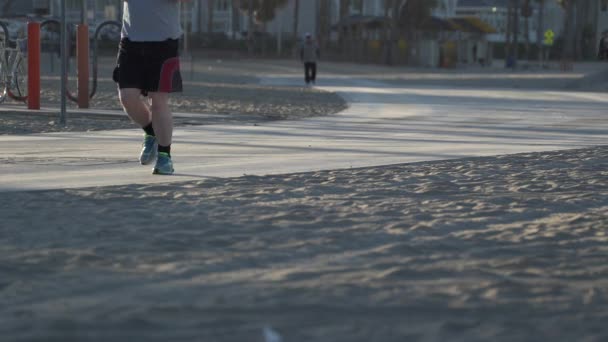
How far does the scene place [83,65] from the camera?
51.6 feet

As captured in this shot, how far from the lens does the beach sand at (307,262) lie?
3.62m

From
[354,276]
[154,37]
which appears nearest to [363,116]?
[154,37]

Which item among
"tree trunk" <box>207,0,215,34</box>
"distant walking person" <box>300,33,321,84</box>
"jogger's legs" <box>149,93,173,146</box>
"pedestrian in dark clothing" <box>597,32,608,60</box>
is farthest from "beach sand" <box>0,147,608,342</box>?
"tree trunk" <box>207,0,215,34</box>

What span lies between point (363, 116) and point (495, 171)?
8103 mm

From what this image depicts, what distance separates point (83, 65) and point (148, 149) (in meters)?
7.81

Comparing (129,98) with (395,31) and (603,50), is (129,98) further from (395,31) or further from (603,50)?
(395,31)

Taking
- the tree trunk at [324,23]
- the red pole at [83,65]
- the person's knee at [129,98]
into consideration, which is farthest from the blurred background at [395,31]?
the person's knee at [129,98]

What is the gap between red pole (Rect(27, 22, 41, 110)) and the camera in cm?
1442

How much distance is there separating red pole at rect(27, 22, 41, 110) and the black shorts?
7044 mm

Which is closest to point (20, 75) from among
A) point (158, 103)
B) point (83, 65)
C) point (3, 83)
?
point (3, 83)

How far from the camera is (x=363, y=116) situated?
16.3m

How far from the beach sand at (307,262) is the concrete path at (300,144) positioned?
0.88 meters

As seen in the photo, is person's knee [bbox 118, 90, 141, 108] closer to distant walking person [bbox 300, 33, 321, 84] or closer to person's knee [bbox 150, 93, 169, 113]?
person's knee [bbox 150, 93, 169, 113]

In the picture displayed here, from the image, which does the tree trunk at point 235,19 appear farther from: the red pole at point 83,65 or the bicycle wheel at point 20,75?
the red pole at point 83,65
